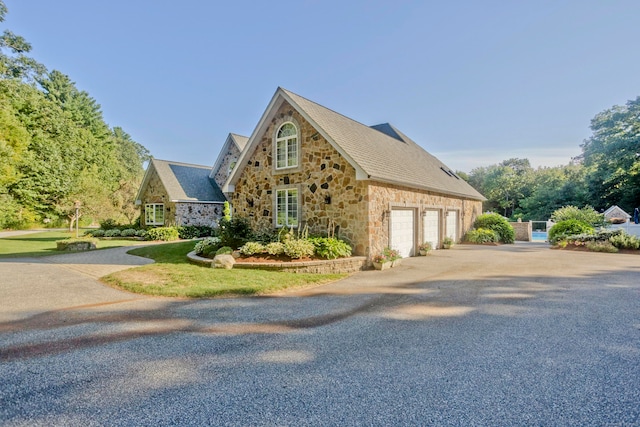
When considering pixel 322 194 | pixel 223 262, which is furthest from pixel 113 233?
pixel 322 194

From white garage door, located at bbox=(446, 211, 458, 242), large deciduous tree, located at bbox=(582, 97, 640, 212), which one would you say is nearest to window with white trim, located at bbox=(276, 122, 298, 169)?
white garage door, located at bbox=(446, 211, 458, 242)

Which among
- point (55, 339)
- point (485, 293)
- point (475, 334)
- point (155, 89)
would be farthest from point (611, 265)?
point (155, 89)

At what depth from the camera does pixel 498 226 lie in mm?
21641

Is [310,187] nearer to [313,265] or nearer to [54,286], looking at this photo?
[313,265]

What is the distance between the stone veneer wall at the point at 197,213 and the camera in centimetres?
2317

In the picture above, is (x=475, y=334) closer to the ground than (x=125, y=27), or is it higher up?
closer to the ground

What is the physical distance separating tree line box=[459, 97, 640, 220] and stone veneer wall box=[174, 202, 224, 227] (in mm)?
28329

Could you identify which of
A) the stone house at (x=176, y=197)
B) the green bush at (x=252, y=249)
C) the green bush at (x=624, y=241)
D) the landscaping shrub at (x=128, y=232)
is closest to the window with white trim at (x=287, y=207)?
the green bush at (x=252, y=249)

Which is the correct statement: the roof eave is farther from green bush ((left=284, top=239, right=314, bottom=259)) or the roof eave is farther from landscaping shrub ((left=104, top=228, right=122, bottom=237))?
landscaping shrub ((left=104, top=228, right=122, bottom=237))

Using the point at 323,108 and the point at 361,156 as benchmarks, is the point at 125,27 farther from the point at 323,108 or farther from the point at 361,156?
the point at 361,156

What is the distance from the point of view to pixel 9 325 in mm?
5270

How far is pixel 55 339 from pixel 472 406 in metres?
5.66

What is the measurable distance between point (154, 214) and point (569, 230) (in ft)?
92.5

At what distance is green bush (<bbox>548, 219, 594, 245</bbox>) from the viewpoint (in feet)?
57.5
